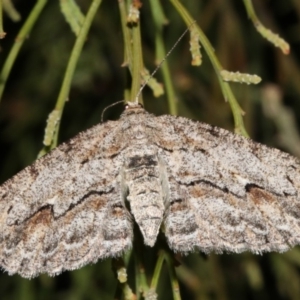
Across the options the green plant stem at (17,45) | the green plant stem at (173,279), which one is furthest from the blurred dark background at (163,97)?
the green plant stem at (173,279)

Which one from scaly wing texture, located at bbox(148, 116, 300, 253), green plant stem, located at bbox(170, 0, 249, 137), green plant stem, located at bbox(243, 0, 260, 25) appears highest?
green plant stem, located at bbox(243, 0, 260, 25)

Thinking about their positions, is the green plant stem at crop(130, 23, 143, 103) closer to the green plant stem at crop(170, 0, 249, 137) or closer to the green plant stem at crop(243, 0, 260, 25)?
the green plant stem at crop(170, 0, 249, 137)

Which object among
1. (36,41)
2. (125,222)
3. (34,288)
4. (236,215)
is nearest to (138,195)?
(125,222)

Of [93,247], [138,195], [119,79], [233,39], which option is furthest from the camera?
[119,79]

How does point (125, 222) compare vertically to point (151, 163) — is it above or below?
below

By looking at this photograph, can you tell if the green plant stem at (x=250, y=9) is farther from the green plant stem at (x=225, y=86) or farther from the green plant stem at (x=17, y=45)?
the green plant stem at (x=17, y=45)

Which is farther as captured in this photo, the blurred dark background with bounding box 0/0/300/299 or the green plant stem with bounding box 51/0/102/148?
the blurred dark background with bounding box 0/0/300/299

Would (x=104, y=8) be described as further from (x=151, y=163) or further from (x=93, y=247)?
(x=93, y=247)

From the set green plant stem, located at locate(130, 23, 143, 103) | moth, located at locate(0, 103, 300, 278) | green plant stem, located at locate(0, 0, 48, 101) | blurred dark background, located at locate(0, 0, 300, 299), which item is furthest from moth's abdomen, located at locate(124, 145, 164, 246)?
blurred dark background, located at locate(0, 0, 300, 299)
